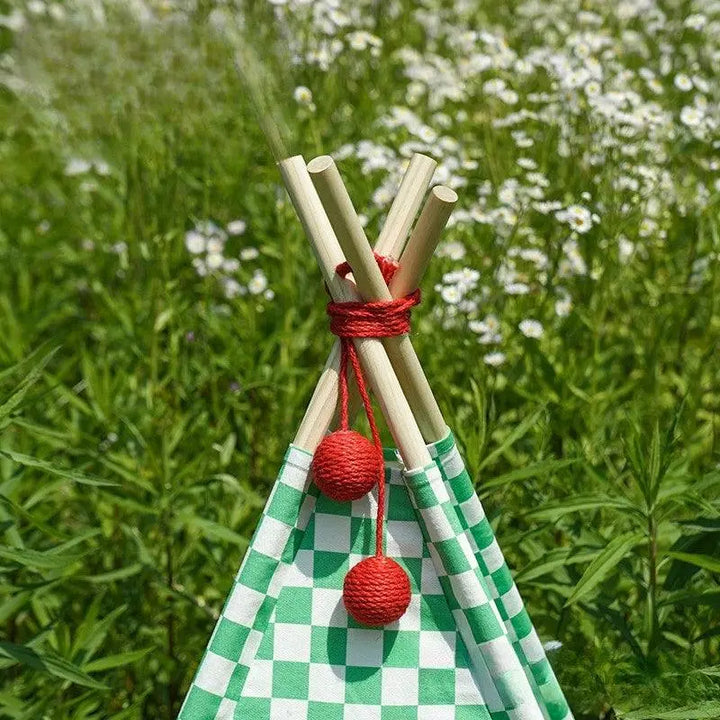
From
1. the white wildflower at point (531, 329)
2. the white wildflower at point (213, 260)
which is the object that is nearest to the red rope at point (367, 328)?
the white wildflower at point (531, 329)

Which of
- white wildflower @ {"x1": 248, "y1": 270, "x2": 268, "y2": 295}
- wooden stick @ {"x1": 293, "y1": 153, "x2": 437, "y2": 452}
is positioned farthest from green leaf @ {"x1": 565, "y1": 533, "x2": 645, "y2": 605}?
white wildflower @ {"x1": 248, "y1": 270, "x2": 268, "y2": 295}

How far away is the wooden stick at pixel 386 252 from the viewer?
144 centimetres

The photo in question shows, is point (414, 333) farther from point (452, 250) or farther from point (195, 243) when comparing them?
point (195, 243)

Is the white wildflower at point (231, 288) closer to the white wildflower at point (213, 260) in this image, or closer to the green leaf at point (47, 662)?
the white wildflower at point (213, 260)

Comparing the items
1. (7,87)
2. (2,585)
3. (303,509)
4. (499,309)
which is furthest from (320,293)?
(7,87)

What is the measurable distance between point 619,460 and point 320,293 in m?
0.92

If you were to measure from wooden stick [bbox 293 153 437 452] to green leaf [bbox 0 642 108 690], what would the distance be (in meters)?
0.62

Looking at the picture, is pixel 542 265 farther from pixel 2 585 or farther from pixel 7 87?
pixel 7 87

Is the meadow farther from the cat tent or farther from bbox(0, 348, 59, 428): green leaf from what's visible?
the cat tent

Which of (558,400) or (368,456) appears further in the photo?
(558,400)

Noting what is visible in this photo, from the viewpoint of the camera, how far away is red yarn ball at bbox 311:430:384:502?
1367 mm

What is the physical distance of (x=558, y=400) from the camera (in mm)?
2312

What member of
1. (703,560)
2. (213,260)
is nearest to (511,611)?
(703,560)

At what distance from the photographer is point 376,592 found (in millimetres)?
1366
